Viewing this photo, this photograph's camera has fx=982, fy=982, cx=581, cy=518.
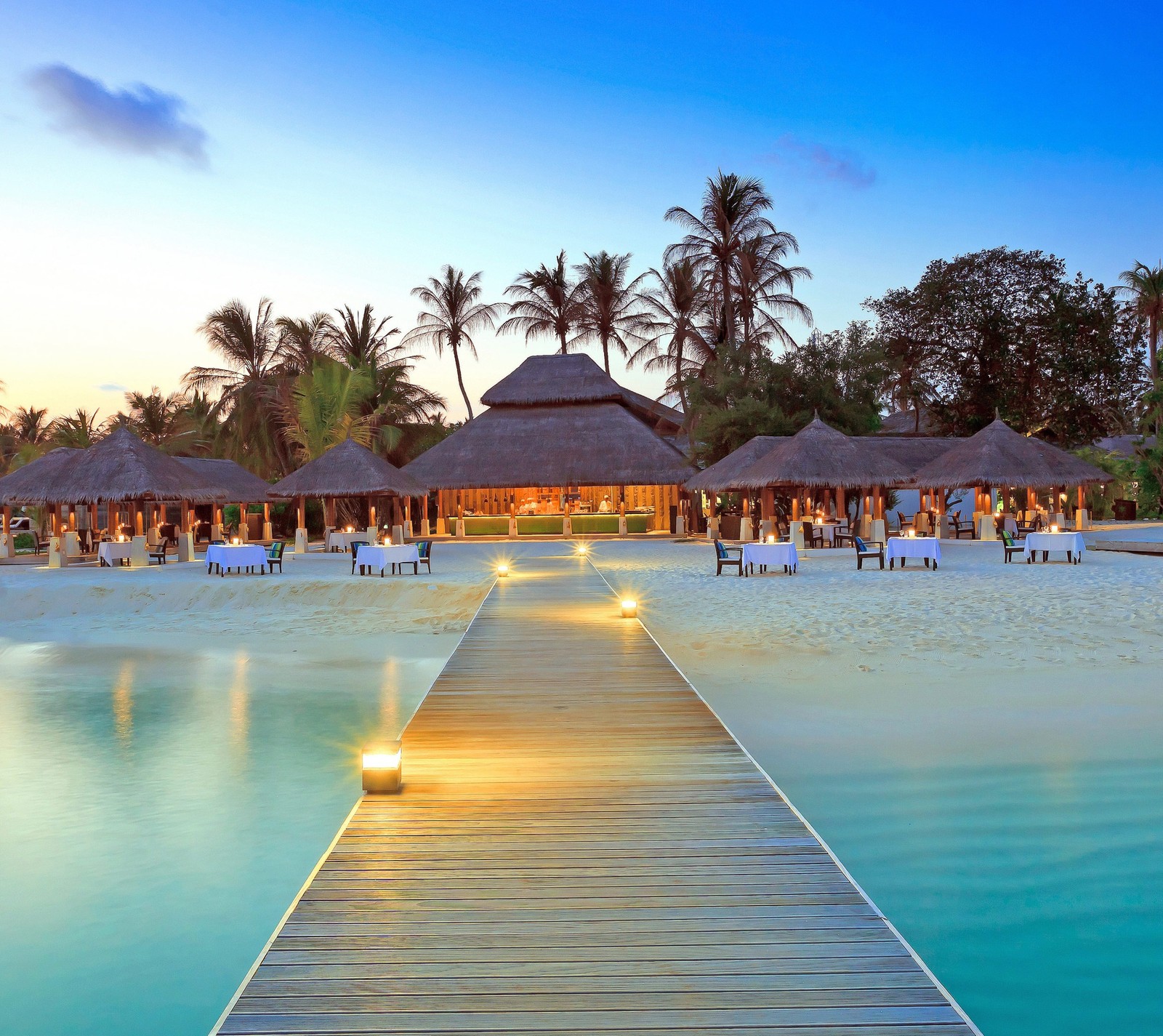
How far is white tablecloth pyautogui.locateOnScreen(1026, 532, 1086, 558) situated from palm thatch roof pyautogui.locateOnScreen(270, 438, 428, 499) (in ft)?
49.5

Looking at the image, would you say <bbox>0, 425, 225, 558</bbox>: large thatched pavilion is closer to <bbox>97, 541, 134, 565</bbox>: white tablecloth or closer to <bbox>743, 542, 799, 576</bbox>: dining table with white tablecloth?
<bbox>97, 541, 134, 565</bbox>: white tablecloth

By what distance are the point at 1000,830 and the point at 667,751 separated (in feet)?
6.02

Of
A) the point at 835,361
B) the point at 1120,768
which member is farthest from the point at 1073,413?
the point at 1120,768

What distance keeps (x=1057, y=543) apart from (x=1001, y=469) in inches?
306

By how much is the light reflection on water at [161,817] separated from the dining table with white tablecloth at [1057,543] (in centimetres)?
1230

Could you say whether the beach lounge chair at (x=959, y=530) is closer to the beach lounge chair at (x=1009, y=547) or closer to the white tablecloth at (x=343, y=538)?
the beach lounge chair at (x=1009, y=547)

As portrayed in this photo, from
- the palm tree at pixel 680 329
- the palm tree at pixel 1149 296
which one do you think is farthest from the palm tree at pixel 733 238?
the palm tree at pixel 1149 296

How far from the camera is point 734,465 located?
2598 cm

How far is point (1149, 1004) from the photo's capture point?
3.65 metres

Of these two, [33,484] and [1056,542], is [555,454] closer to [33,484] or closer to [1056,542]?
[33,484]

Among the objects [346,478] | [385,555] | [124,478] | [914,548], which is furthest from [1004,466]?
[124,478]

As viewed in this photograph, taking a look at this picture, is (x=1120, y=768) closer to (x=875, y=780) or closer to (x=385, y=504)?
(x=875, y=780)

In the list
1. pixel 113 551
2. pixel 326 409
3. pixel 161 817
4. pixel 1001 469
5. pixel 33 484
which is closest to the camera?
pixel 161 817

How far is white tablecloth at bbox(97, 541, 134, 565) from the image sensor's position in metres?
20.1
